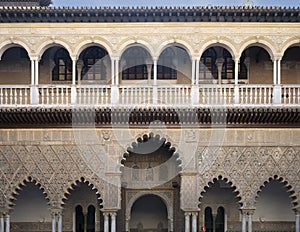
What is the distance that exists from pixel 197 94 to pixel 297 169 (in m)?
3.00

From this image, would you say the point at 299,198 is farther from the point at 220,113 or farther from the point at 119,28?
the point at 119,28

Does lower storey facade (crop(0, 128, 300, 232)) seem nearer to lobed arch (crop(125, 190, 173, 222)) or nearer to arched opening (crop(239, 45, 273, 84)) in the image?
lobed arch (crop(125, 190, 173, 222))

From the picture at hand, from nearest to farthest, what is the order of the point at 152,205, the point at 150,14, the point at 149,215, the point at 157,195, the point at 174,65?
1. the point at 150,14
2. the point at 174,65
3. the point at 157,195
4. the point at 149,215
5. the point at 152,205

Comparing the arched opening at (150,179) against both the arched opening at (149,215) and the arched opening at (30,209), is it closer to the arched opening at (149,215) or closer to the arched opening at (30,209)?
the arched opening at (149,215)

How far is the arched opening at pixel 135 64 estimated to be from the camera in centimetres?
1425

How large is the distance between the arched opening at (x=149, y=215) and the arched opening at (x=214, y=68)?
3.92 meters

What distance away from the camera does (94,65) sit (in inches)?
565

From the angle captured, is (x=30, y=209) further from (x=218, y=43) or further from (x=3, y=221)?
(x=218, y=43)

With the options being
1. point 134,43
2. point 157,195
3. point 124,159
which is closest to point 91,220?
point 157,195

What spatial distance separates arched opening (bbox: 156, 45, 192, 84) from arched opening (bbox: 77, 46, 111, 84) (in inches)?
57.6

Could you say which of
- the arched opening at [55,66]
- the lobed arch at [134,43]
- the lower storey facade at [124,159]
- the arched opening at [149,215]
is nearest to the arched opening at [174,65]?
the lobed arch at [134,43]

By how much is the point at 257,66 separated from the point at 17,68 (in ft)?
21.2

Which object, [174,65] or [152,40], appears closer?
[152,40]

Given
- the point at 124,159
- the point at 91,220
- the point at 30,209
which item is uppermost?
the point at 124,159
